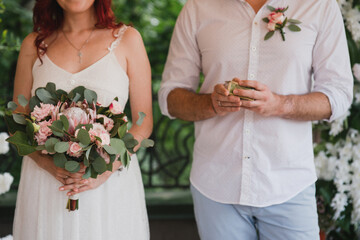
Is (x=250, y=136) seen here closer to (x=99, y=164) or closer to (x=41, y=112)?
(x=99, y=164)

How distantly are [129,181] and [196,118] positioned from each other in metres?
0.45

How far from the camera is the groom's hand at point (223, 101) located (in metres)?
1.72

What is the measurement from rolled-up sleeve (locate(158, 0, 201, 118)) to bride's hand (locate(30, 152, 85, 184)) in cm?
61

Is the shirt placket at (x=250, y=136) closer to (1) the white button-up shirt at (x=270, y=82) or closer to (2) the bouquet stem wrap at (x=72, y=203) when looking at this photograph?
(1) the white button-up shirt at (x=270, y=82)

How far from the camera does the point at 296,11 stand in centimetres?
192

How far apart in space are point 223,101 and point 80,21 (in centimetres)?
89

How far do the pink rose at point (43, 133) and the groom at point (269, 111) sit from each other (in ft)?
2.32

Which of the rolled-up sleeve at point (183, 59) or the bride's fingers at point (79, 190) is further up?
the rolled-up sleeve at point (183, 59)

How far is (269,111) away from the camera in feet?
5.88

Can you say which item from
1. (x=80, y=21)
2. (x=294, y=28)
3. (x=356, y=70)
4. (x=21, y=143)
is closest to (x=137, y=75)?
(x=80, y=21)

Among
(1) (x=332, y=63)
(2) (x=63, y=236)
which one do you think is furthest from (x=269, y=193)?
(2) (x=63, y=236)

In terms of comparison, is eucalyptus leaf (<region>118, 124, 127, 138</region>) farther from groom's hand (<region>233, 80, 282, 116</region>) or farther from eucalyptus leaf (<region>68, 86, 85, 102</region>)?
groom's hand (<region>233, 80, 282, 116</region>)

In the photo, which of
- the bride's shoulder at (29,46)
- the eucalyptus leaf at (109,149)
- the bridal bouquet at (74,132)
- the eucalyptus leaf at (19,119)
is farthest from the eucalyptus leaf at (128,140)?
the bride's shoulder at (29,46)

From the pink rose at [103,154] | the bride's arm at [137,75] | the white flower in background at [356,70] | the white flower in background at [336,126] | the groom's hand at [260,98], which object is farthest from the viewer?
the white flower in background at [336,126]
